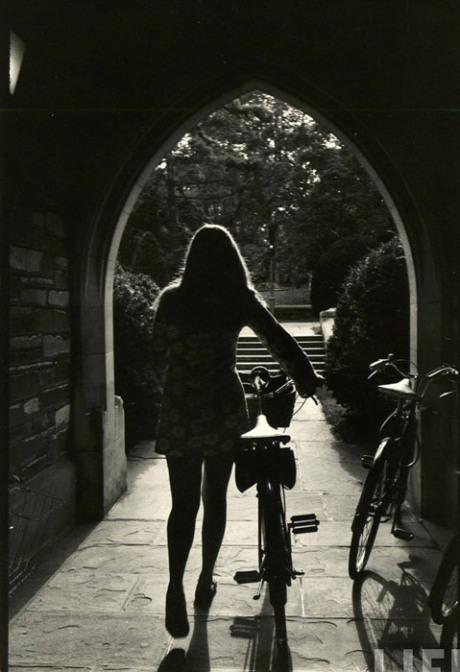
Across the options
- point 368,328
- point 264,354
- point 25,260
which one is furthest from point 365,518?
point 264,354

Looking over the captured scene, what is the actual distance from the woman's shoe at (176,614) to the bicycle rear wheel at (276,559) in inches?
15.5

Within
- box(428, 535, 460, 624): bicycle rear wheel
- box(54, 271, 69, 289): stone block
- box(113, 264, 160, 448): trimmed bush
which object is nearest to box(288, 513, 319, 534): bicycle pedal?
box(428, 535, 460, 624): bicycle rear wheel

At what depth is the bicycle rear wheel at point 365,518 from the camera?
3395mm

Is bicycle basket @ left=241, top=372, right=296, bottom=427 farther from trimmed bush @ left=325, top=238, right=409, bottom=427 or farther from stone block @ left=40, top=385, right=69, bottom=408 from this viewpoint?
trimmed bush @ left=325, top=238, right=409, bottom=427

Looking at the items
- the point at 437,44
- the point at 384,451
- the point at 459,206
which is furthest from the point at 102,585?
the point at 437,44

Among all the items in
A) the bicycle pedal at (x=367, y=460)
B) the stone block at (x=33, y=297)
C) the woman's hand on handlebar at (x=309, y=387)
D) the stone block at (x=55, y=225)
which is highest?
the stone block at (x=55, y=225)

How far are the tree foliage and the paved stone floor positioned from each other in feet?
36.8

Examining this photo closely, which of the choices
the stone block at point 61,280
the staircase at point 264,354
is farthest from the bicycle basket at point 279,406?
the staircase at point 264,354

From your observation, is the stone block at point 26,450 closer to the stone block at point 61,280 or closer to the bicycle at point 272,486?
the stone block at point 61,280

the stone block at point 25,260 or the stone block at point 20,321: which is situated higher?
the stone block at point 25,260

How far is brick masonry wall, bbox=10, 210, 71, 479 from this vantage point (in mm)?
3621

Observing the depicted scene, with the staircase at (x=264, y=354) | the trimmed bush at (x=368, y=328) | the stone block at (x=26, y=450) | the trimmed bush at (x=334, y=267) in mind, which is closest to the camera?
the stone block at (x=26, y=450)

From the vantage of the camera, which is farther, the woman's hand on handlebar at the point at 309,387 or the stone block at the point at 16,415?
the stone block at the point at 16,415

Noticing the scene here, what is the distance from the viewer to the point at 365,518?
3428 mm
